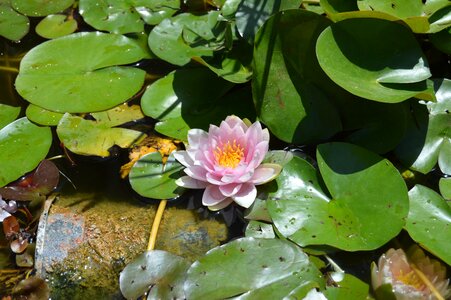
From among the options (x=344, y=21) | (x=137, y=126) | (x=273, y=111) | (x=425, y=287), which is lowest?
(x=137, y=126)

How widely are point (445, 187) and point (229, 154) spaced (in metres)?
0.88

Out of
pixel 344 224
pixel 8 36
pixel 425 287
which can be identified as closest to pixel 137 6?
pixel 8 36

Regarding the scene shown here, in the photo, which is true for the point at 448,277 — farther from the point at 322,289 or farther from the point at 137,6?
the point at 137,6

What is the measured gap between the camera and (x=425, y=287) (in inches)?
78.6

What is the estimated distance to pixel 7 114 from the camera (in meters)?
2.73

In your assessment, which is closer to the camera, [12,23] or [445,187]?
[445,187]

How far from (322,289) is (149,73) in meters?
1.47

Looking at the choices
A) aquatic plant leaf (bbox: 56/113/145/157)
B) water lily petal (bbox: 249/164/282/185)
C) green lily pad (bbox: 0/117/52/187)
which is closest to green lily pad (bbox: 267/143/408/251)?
water lily petal (bbox: 249/164/282/185)

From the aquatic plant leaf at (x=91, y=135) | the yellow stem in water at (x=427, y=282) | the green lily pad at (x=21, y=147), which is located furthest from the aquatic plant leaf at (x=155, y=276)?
the yellow stem in water at (x=427, y=282)

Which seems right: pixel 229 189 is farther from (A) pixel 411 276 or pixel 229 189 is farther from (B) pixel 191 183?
(A) pixel 411 276

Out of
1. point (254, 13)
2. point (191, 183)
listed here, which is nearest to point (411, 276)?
point (191, 183)

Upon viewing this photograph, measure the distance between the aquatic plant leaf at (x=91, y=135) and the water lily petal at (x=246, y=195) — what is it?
0.64m

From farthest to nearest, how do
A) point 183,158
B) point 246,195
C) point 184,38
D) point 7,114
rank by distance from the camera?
point 184,38
point 7,114
point 183,158
point 246,195

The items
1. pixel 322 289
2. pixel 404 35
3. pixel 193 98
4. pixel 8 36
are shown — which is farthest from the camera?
pixel 8 36
